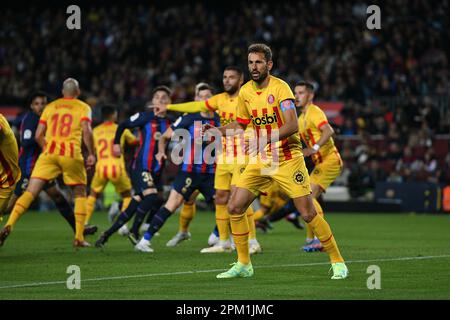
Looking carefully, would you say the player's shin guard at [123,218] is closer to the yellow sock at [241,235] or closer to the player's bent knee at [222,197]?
the player's bent knee at [222,197]

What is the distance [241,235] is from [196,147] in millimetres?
4266

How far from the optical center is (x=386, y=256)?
Result: 514 inches

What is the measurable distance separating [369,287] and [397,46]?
2279 cm

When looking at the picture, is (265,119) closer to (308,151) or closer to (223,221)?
(308,151)

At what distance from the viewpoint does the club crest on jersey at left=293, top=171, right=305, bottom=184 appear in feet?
33.9

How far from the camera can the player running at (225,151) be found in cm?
1334

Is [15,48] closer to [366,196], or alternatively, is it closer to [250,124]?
[366,196]

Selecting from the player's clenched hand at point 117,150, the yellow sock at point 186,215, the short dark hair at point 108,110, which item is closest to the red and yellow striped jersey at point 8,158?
the player's clenched hand at point 117,150

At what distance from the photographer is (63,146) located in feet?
47.2

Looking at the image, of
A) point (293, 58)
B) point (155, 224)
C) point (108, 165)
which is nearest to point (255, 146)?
point (155, 224)

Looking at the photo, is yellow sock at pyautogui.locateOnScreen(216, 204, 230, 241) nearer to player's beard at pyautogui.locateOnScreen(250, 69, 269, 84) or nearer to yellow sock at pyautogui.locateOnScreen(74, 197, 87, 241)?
yellow sock at pyautogui.locateOnScreen(74, 197, 87, 241)

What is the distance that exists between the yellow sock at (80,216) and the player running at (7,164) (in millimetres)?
3344

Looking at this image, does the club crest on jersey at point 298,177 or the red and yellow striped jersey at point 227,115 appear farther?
the red and yellow striped jersey at point 227,115

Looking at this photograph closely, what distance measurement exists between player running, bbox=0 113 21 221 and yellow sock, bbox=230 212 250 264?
2.69m
